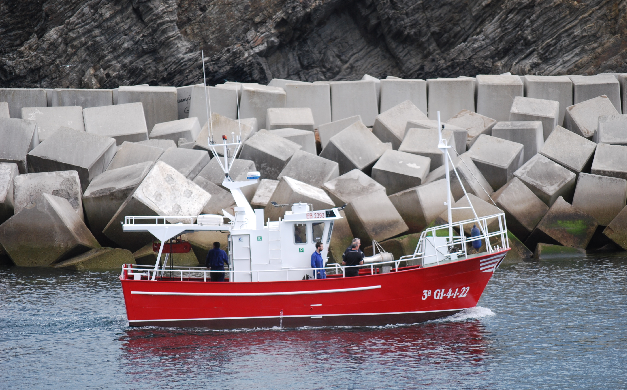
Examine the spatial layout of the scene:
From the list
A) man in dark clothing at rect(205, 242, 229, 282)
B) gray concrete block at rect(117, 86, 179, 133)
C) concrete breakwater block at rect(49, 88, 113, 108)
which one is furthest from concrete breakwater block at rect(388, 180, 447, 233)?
concrete breakwater block at rect(49, 88, 113, 108)

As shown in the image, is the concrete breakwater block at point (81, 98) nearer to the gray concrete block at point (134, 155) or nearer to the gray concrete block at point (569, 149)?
the gray concrete block at point (134, 155)

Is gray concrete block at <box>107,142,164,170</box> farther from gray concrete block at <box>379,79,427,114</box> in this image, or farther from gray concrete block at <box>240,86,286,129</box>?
gray concrete block at <box>379,79,427,114</box>

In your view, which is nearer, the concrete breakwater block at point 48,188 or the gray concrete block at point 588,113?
the concrete breakwater block at point 48,188

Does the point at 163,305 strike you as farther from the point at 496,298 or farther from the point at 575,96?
the point at 575,96

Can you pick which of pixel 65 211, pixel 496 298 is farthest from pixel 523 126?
pixel 65 211

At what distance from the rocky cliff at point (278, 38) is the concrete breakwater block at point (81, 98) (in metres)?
6.60

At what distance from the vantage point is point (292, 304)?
15.2 m

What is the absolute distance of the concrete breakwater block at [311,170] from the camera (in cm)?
2297

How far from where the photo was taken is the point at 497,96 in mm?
28641

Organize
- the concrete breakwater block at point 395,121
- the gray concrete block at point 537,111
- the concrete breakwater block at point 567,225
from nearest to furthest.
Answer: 1. the concrete breakwater block at point 567,225
2. the concrete breakwater block at point 395,121
3. the gray concrete block at point 537,111

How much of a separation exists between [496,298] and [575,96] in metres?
13.9

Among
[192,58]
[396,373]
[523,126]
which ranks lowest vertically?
[396,373]

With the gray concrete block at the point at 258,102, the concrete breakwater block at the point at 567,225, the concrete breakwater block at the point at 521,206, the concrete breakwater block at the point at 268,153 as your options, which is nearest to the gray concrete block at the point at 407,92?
the gray concrete block at the point at 258,102

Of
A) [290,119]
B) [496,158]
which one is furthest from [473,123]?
[290,119]
